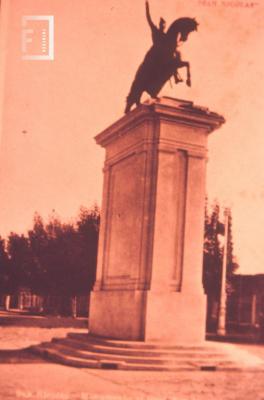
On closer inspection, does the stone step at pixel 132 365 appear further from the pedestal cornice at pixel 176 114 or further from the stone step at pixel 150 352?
the pedestal cornice at pixel 176 114

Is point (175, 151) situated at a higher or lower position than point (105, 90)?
lower

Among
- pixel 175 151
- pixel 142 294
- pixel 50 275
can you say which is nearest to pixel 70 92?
pixel 175 151

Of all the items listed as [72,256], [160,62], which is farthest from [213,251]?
[160,62]

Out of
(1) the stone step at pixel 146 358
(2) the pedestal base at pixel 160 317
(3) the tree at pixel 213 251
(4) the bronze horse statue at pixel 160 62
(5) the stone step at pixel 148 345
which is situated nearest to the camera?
(1) the stone step at pixel 146 358

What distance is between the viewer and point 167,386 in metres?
8.42

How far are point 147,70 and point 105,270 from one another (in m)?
4.52

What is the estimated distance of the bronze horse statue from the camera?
461 inches

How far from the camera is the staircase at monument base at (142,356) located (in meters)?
9.80

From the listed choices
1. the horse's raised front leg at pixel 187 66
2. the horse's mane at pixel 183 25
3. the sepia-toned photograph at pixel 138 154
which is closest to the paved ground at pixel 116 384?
the sepia-toned photograph at pixel 138 154

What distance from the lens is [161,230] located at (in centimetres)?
1137

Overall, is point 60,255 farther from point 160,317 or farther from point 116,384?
point 116,384

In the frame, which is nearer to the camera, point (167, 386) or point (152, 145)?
point (167, 386)

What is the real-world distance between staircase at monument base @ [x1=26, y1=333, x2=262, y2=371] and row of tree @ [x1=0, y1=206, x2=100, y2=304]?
17830mm

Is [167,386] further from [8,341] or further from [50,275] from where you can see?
[50,275]
